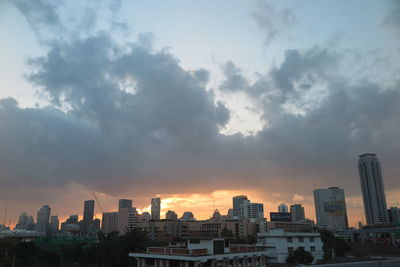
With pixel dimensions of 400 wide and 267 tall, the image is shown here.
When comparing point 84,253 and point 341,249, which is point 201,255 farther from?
point 341,249

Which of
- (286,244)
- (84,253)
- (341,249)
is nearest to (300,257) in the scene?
(286,244)

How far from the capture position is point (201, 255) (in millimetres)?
41344

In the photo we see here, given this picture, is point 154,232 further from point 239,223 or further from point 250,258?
point 250,258

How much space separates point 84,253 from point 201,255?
4209 cm

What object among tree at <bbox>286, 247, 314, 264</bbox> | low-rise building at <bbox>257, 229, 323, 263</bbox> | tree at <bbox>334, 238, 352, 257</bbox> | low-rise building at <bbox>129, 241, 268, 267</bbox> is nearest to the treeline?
low-rise building at <bbox>129, 241, 268, 267</bbox>

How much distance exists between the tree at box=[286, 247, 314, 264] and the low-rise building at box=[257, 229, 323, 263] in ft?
3.38

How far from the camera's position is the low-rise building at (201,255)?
4141cm

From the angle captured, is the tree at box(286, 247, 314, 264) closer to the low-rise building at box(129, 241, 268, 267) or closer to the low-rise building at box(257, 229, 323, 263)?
the low-rise building at box(257, 229, 323, 263)

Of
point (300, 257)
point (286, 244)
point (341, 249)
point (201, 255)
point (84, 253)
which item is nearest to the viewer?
point (201, 255)

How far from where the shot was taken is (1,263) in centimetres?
5569

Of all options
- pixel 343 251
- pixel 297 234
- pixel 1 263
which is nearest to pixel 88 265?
pixel 1 263

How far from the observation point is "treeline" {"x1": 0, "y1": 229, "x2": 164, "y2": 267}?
6012 cm

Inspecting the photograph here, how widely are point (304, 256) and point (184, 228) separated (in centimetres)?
11961

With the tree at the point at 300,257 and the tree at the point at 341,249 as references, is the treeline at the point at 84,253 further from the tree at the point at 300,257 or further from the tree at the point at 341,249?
the tree at the point at 341,249
